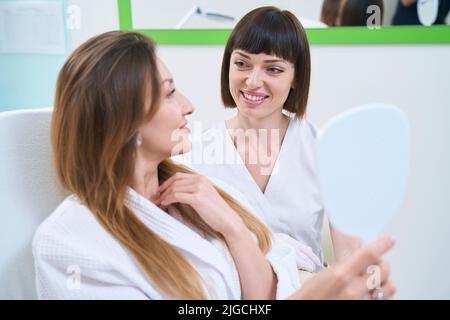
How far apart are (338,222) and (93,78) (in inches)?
13.5

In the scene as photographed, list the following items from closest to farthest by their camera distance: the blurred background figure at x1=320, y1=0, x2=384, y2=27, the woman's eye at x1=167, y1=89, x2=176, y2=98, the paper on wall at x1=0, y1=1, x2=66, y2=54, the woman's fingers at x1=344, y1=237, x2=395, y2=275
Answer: the woman's fingers at x1=344, y1=237, x2=395, y2=275 → the woman's eye at x1=167, y1=89, x2=176, y2=98 → the blurred background figure at x1=320, y1=0, x2=384, y2=27 → the paper on wall at x1=0, y1=1, x2=66, y2=54

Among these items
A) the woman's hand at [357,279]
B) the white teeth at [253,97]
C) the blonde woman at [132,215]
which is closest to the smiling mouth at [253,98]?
the white teeth at [253,97]

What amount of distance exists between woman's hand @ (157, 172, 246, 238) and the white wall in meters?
0.24

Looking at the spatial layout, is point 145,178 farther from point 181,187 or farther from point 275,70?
point 275,70

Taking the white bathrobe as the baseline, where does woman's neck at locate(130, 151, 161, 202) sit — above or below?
above

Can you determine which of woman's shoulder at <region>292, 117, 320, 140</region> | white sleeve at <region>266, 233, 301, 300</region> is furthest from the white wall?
white sleeve at <region>266, 233, 301, 300</region>

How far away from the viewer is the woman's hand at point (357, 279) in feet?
1.61

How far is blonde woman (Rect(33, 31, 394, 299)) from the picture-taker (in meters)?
0.53

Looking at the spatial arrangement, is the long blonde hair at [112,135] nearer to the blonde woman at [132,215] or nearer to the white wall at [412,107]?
the blonde woman at [132,215]

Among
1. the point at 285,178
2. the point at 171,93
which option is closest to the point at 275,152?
the point at 285,178

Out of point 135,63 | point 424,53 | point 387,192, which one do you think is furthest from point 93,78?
point 424,53

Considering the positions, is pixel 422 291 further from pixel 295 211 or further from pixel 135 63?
pixel 135 63

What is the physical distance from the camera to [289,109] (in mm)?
771

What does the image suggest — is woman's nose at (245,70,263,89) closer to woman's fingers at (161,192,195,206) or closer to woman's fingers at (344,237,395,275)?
woman's fingers at (161,192,195,206)
